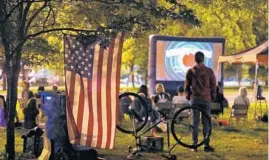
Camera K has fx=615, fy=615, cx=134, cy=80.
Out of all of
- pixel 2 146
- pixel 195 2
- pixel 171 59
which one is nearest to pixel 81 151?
pixel 2 146

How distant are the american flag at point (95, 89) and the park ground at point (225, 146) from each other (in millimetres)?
800

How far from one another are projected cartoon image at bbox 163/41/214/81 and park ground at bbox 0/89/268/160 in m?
8.30

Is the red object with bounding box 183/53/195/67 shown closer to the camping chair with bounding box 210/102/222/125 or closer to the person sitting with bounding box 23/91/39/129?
the camping chair with bounding box 210/102/222/125

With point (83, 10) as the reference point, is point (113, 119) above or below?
below

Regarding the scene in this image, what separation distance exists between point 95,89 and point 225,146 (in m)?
3.77

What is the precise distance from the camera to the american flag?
9.63 metres

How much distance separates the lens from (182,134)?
11.6m

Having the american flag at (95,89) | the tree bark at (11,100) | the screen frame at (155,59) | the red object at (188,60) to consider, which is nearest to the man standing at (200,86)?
the american flag at (95,89)

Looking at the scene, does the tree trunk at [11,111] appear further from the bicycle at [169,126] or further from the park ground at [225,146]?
the bicycle at [169,126]

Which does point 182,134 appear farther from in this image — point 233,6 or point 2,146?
point 233,6

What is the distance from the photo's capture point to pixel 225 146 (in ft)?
40.4

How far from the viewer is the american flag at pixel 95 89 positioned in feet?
31.6

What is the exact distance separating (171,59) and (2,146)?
13463mm

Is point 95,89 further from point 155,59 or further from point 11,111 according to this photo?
point 155,59
